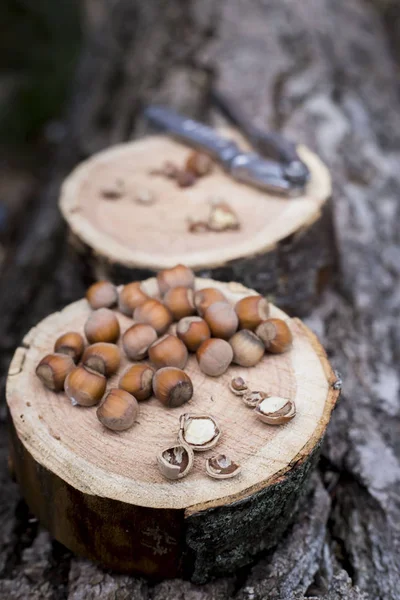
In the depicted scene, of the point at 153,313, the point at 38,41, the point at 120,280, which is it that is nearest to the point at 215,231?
the point at 120,280

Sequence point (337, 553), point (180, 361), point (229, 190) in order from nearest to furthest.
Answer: point (180, 361)
point (337, 553)
point (229, 190)

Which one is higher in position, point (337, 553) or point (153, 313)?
point (153, 313)

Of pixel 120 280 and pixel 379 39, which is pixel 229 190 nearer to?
pixel 120 280

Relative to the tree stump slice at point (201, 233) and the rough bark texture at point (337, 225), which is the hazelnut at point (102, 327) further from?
the rough bark texture at point (337, 225)

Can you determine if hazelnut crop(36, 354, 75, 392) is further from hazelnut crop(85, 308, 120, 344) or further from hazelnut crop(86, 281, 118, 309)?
hazelnut crop(86, 281, 118, 309)

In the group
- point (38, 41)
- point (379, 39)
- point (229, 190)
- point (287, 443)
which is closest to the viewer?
point (287, 443)

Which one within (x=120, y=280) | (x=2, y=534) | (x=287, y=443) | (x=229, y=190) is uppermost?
(x=287, y=443)

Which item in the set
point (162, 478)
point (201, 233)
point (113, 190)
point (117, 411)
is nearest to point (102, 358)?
point (117, 411)
